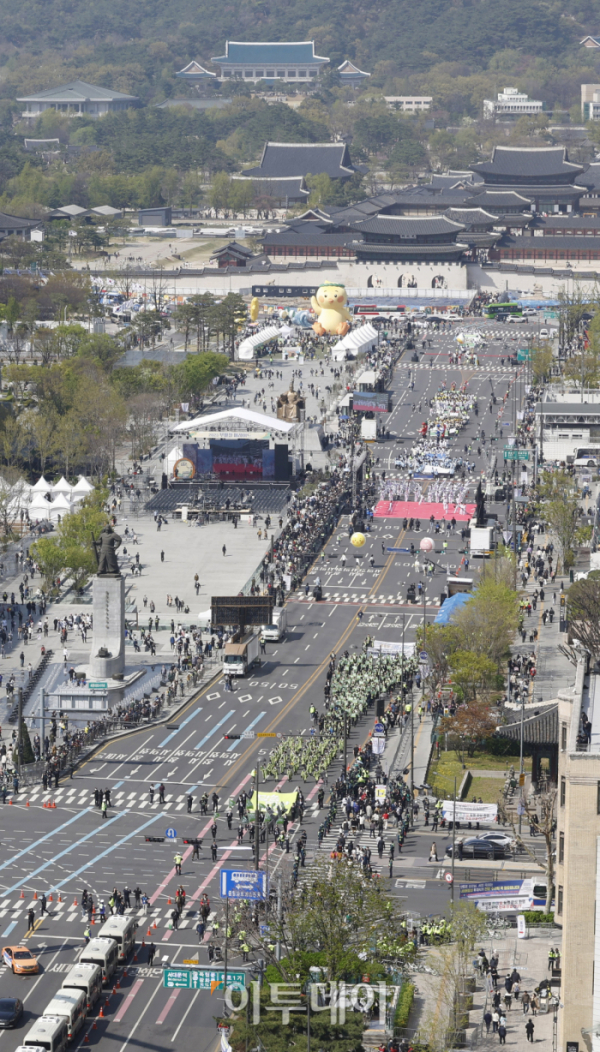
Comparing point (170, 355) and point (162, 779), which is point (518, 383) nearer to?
point (170, 355)

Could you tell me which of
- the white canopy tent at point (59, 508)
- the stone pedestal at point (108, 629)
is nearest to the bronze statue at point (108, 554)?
the stone pedestal at point (108, 629)

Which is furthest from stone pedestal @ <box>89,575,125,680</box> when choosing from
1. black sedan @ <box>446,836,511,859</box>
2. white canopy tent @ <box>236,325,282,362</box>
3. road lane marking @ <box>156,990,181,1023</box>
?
white canopy tent @ <box>236,325,282,362</box>

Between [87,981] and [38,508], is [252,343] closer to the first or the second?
[38,508]

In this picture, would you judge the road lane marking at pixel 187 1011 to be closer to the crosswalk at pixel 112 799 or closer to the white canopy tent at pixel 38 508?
the crosswalk at pixel 112 799

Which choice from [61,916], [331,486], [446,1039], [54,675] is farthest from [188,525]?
[446,1039]

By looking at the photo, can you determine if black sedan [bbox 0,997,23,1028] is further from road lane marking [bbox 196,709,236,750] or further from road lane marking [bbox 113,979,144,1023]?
road lane marking [bbox 196,709,236,750]

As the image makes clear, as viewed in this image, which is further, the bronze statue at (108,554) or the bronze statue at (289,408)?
the bronze statue at (289,408)
